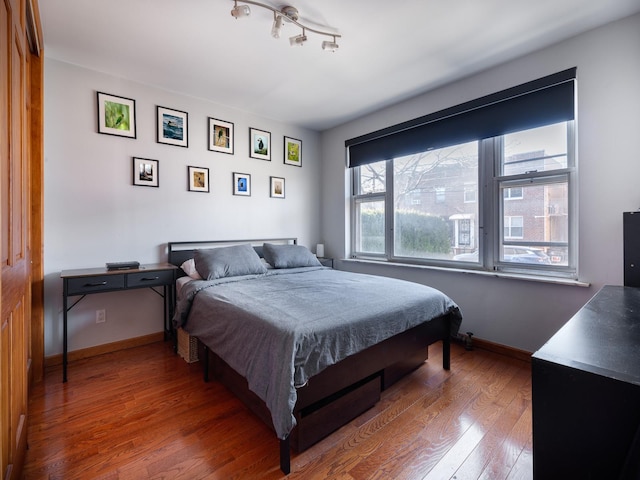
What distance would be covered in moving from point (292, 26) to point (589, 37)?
217cm

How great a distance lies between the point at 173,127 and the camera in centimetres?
304

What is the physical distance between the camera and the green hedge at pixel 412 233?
10.3ft

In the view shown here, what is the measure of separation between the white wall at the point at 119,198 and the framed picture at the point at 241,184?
0.06 meters

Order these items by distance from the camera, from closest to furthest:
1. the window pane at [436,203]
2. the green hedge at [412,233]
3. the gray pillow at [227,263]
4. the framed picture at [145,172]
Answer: the gray pillow at [227,263] → the framed picture at [145,172] → the window pane at [436,203] → the green hedge at [412,233]

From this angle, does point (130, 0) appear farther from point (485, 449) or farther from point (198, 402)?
point (485, 449)

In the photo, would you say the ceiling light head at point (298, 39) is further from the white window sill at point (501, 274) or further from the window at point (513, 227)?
the white window sill at point (501, 274)

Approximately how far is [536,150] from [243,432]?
121 inches

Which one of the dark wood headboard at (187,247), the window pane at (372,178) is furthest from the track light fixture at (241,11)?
the window pane at (372,178)

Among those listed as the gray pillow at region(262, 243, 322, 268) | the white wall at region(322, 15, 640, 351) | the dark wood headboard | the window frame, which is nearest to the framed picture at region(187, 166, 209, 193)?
the dark wood headboard

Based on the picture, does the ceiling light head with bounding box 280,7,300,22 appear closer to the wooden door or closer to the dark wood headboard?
the wooden door

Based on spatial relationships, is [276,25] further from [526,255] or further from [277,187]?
[526,255]

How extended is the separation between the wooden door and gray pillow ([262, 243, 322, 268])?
2.04 m

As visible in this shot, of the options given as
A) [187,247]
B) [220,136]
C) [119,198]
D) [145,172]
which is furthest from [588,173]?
[119,198]

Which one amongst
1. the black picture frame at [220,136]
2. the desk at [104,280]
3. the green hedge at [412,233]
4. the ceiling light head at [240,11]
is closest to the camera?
the ceiling light head at [240,11]
